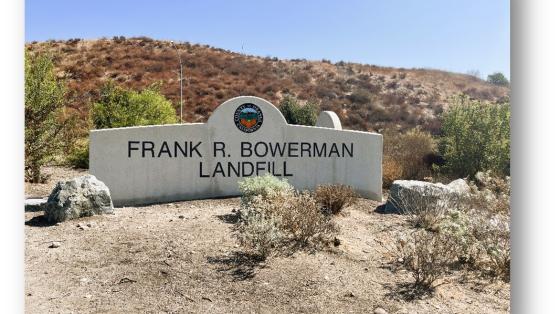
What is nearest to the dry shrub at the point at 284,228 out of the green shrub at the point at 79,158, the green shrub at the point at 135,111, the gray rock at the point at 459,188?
the gray rock at the point at 459,188

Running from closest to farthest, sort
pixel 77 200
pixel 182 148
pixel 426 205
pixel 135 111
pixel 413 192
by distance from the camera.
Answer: pixel 77 200 < pixel 426 205 < pixel 413 192 < pixel 182 148 < pixel 135 111

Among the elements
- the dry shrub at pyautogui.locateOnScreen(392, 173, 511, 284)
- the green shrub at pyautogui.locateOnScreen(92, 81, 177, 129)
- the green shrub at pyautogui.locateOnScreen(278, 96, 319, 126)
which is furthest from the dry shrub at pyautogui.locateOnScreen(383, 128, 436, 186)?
the green shrub at pyautogui.locateOnScreen(278, 96, 319, 126)

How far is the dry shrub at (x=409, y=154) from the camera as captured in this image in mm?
14639

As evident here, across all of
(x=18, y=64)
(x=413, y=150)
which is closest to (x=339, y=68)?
(x=413, y=150)

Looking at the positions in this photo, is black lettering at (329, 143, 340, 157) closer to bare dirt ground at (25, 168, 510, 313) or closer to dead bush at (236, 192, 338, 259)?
bare dirt ground at (25, 168, 510, 313)

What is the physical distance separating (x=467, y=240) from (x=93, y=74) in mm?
38470

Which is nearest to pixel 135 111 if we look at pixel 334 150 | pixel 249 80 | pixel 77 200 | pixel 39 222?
pixel 334 150

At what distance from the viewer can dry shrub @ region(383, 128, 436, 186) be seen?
576 inches

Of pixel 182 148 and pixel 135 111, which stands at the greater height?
pixel 135 111

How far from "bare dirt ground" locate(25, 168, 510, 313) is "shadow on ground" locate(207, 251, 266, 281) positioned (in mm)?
13

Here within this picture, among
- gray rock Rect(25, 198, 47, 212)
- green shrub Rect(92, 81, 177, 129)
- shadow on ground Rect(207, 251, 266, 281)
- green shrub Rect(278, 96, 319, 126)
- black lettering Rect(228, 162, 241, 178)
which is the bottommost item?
shadow on ground Rect(207, 251, 266, 281)

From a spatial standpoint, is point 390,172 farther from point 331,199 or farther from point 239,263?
point 239,263

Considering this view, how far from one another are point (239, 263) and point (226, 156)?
16.0 feet

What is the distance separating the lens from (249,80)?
41.7 metres
